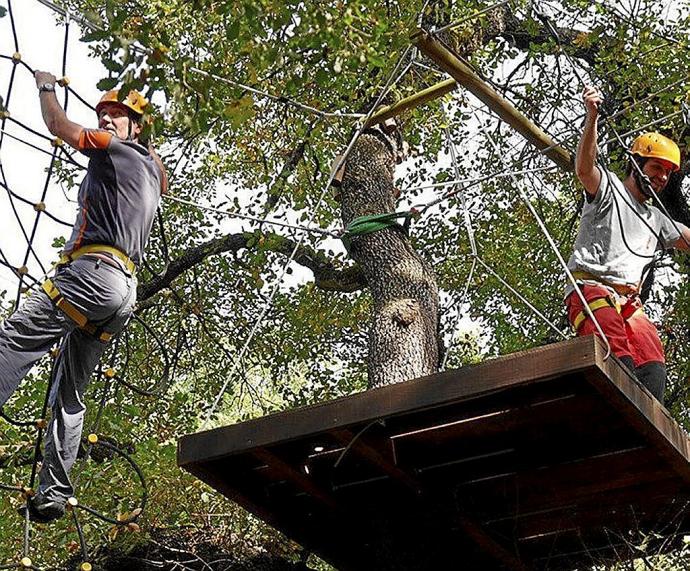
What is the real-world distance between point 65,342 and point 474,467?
1.63 m

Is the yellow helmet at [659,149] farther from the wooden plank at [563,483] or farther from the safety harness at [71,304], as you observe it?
the safety harness at [71,304]

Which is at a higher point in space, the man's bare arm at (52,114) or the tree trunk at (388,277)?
the tree trunk at (388,277)

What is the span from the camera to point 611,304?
4457 mm

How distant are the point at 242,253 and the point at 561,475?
18.0 ft

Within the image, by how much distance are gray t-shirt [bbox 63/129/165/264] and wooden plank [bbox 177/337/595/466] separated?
0.73 m

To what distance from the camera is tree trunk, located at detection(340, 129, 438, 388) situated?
20.3 ft

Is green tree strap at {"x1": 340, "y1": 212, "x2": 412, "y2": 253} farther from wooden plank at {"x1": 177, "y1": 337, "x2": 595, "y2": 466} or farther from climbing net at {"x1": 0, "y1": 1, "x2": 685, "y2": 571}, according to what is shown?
wooden plank at {"x1": 177, "y1": 337, "x2": 595, "y2": 466}

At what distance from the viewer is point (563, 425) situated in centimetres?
418

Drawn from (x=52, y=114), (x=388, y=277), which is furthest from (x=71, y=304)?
(x=388, y=277)

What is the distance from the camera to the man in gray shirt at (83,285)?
152 inches

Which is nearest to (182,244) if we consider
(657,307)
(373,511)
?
(657,307)

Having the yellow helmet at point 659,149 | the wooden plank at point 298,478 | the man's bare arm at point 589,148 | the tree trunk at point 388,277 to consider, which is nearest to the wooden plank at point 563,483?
the wooden plank at point 298,478

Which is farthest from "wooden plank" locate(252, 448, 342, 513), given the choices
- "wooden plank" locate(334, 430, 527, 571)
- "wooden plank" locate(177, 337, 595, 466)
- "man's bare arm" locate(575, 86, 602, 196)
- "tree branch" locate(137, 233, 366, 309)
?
→ "tree branch" locate(137, 233, 366, 309)

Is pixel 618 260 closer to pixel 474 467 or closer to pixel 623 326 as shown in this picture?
pixel 623 326
